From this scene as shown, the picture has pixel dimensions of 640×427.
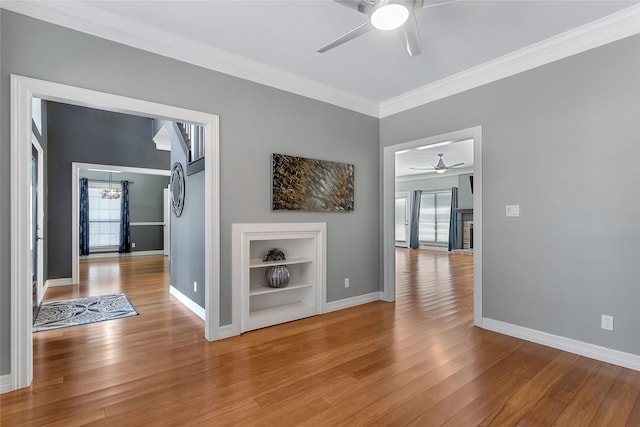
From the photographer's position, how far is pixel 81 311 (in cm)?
387

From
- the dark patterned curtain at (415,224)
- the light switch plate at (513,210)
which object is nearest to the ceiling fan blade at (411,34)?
the light switch plate at (513,210)

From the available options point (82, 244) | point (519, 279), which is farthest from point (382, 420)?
point (82, 244)

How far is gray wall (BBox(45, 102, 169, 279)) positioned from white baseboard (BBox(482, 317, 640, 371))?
668cm

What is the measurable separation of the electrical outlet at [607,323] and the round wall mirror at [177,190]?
4.79 m

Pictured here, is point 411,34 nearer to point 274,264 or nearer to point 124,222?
point 274,264

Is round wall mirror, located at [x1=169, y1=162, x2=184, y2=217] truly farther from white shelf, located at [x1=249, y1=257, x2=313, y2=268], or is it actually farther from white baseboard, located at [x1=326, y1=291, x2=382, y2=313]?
white baseboard, located at [x1=326, y1=291, x2=382, y2=313]

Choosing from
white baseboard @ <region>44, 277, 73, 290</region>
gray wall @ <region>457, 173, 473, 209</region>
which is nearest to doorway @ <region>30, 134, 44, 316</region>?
white baseboard @ <region>44, 277, 73, 290</region>

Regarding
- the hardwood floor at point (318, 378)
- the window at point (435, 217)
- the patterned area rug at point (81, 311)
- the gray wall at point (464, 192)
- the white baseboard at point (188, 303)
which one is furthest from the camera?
the window at point (435, 217)

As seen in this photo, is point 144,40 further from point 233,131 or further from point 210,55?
point 233,131

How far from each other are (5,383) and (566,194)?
4.50 metres

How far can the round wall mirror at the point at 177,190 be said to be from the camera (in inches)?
175

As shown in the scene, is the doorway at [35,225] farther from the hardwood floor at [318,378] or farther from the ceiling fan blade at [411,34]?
the ceiling fan blade at [411,34]

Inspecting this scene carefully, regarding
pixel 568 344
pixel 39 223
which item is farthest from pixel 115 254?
pixel 568 344

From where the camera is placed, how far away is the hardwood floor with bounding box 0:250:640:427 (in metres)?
1.84
